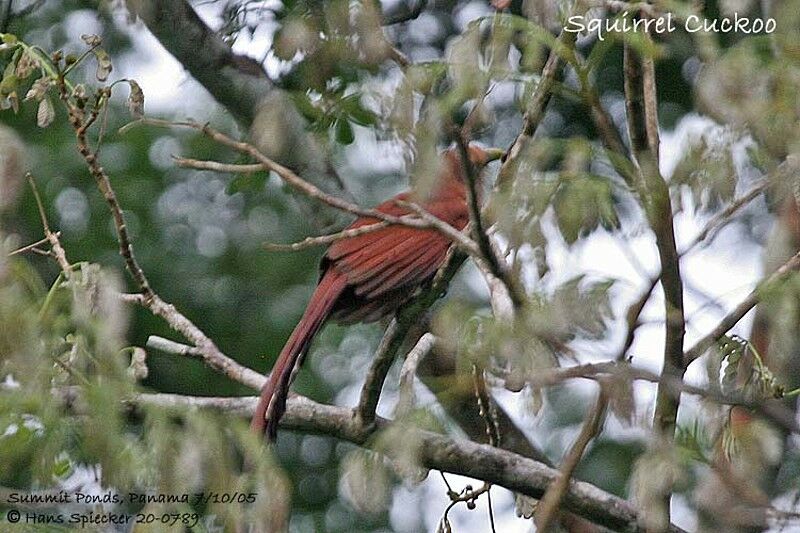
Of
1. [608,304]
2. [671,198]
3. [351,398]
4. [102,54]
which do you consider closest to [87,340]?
[102,54]

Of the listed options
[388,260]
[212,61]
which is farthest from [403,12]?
[388,260]

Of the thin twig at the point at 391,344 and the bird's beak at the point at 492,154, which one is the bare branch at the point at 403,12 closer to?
the bird's beak at the point at 492,154

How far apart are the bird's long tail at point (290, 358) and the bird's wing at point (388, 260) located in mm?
46

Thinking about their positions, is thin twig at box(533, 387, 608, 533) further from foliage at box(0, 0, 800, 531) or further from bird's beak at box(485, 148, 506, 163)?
bird's beak at box(485, 148, 506, 163)

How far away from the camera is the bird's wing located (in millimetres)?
4012

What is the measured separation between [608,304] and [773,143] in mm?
387

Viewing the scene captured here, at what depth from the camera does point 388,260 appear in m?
4.06

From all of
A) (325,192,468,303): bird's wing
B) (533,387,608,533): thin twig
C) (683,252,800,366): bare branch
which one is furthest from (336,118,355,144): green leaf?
(533,387,608,533): thin twig

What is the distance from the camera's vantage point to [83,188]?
6.16m

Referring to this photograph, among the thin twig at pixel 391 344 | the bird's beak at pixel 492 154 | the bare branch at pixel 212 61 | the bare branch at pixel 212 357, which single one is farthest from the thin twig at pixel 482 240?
the bare branch at pixel 212 61

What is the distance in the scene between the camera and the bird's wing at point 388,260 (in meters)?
4.01

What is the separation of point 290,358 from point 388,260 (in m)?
0.79

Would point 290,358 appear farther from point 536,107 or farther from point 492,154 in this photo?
point 536,107

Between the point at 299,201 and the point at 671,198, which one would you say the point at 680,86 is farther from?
the point at 671,198
